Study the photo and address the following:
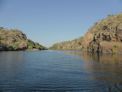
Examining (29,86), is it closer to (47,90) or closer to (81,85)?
(47,90)

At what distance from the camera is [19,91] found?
49.2 metres

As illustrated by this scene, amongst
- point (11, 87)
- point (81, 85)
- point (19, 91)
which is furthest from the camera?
point (81, 85)

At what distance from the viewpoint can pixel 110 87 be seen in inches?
2140

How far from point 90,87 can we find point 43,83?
33.3 ft

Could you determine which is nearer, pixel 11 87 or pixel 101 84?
pixel 11 87

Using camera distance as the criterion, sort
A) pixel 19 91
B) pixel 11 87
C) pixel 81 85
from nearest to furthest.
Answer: pixel 19 91
pixel 11 87
pixel 81 85

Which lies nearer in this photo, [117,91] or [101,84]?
[117,91]

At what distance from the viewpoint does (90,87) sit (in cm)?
5444

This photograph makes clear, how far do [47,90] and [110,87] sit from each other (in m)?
12.5

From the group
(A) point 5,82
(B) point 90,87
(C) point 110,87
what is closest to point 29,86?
(A) point 5,82

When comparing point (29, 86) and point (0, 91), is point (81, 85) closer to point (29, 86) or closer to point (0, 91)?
point (29, 86)

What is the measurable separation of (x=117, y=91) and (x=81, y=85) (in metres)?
8.63

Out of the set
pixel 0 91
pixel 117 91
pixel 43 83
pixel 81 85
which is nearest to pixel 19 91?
pixel 0 91

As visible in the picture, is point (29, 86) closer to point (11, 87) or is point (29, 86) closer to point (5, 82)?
point (11, 87)
